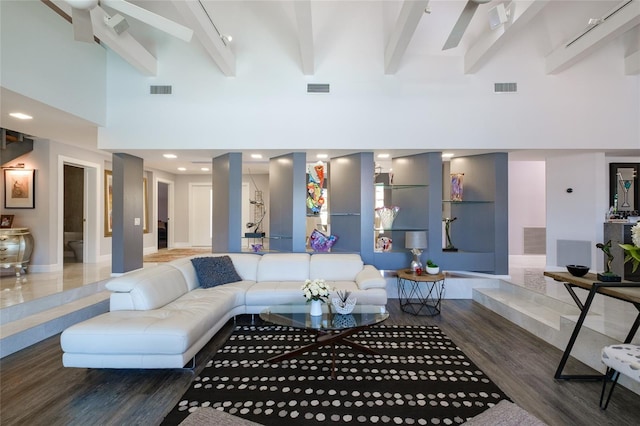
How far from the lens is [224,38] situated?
14.2 ft

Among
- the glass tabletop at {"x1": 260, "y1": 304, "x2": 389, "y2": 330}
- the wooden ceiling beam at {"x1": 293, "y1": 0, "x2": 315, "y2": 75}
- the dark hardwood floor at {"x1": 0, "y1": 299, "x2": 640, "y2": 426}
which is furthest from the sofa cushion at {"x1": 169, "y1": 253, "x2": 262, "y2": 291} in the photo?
the wooden ceiling beam at {"x1": 293, "y1": 0, "x2": 315, "y2": 75}

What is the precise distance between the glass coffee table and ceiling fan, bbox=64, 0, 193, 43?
9.83ft

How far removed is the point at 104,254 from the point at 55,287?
109 inches

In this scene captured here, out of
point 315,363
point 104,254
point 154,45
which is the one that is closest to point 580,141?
point 315,363

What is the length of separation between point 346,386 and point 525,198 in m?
7.10

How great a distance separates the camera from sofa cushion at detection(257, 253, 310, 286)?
439 centimetres

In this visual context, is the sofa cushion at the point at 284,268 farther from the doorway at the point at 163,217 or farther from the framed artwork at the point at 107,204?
the doorway at the point at 163,217

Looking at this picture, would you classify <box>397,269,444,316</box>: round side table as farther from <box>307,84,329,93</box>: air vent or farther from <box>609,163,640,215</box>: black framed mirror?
<box>609,163,640,215</box>: black framed mirror

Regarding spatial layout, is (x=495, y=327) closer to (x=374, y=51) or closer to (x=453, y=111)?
(x=453, y=111)

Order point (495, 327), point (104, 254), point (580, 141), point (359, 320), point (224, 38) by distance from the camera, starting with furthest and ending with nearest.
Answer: point (104, 254) → point (580, 141) → point (224, 38) → point (495, 327) → point (359, 320)

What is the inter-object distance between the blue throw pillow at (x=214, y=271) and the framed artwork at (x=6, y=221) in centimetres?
428

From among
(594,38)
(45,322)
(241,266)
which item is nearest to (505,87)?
(594,38)

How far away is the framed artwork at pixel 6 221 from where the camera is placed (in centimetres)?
554

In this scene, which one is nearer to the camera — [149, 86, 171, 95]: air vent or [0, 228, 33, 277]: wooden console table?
[149, 86, 171, 95]: air vent
